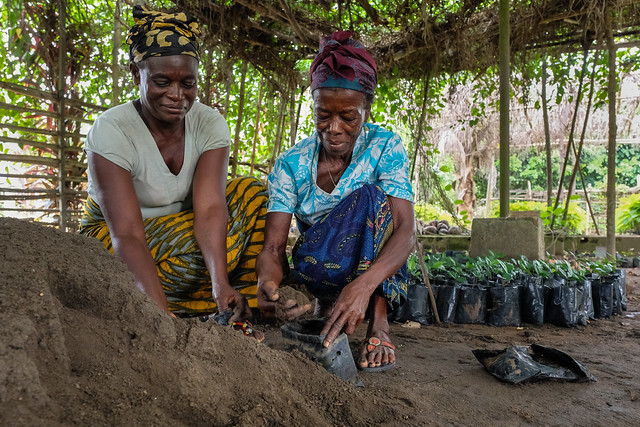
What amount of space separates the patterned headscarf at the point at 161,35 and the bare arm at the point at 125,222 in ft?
1.54

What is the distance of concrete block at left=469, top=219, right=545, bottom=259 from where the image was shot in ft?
12.3

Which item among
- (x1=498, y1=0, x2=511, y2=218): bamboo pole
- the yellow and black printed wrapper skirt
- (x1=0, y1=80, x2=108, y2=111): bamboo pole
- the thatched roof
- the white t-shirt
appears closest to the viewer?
the white t-shirt

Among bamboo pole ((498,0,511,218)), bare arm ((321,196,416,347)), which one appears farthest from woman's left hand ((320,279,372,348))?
bamboo pole ((498,0,511,218))

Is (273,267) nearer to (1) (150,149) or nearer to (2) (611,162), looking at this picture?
(1) (150,149)

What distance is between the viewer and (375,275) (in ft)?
5.89

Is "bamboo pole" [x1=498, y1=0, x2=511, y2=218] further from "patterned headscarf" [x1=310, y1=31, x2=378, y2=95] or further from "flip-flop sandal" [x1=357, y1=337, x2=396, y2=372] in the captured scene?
"flip-flop sandal" [x1=357, y1=337, x2=396, y2=372]

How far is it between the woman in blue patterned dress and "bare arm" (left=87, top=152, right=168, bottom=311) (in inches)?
16.0

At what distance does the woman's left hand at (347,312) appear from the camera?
1.62m

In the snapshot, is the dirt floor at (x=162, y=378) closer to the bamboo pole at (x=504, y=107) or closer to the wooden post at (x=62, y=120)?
the bamboo pole at (x=504, y=107)

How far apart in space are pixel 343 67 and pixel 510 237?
2523mm

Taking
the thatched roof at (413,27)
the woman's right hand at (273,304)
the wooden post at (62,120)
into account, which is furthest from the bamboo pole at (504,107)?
the wooden post at (62,120)

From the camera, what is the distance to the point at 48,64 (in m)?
5.30

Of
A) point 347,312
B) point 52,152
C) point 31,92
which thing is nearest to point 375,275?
point 347,312

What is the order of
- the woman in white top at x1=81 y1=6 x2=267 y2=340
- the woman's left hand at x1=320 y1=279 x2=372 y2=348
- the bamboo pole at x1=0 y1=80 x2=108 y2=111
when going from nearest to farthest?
the woman's left hand at x1=320 y1=279 x2=372 y2=348
the woman in white top at x1=81 y1=6 x2=267 y2=340
the bamboo pole at x1=0 y1=80 x2=108 y2=111
